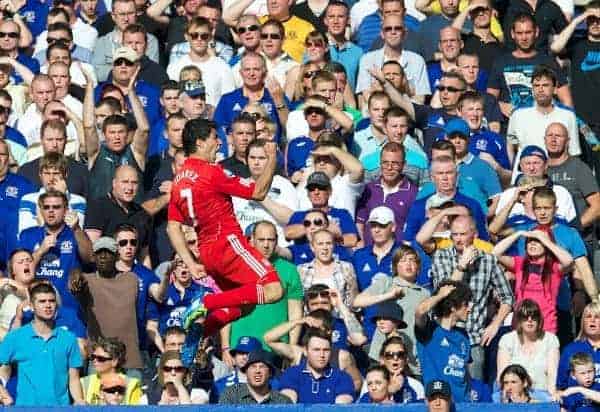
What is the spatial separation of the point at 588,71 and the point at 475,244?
422 centimetres

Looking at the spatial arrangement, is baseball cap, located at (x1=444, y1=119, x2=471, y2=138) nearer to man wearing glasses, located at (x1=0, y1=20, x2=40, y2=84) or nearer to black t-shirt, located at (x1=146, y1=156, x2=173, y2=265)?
black t-shirt, located at (x1=146, y1=156, x2=173, y2=265)

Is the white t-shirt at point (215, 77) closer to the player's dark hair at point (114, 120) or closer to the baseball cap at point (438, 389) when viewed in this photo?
the player's dark hair at point (114, 120)

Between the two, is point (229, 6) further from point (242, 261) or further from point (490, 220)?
point (242, 261)

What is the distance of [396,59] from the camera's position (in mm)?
23219

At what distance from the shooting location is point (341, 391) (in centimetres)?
1872

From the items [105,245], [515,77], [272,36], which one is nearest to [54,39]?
[272,36]

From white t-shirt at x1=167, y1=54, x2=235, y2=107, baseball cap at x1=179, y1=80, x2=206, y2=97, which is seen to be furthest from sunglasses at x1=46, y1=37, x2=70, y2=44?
baseball cap at x1=179, y1=80, x2=206, y2=97

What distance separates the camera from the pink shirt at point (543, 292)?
19.8m

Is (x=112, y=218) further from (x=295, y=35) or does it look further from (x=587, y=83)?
(x=587, y=83)

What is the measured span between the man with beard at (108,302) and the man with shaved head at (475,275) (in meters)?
2.74

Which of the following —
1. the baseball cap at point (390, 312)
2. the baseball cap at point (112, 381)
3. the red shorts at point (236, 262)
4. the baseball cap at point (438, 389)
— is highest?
the red shorts at point (236, 262)

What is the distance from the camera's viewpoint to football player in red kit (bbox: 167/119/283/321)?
701 inches

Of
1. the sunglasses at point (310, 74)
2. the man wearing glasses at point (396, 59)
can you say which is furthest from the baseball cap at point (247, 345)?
the man wearing glasses at point (396, 59)

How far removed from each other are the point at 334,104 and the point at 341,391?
419 centimetres
